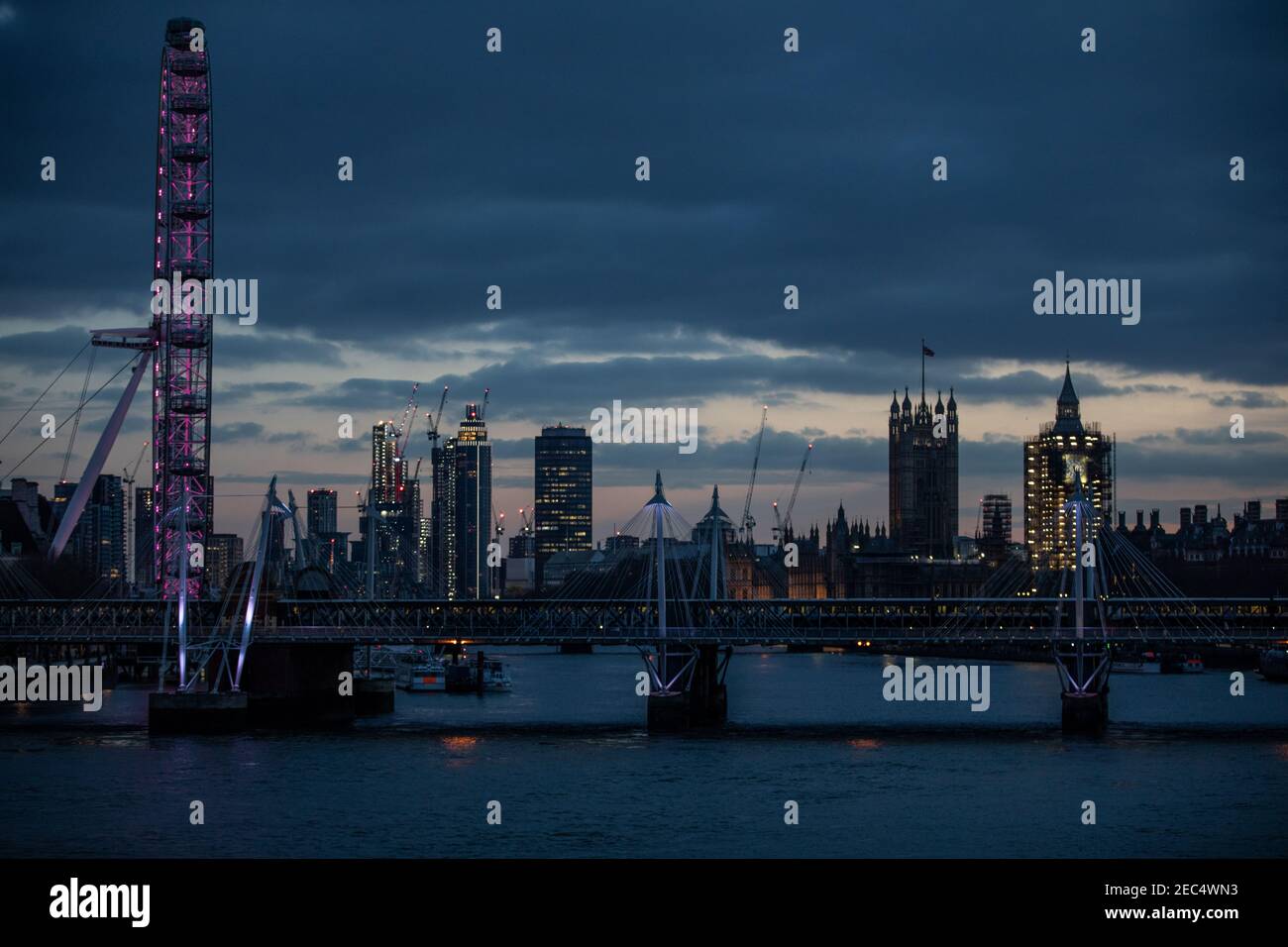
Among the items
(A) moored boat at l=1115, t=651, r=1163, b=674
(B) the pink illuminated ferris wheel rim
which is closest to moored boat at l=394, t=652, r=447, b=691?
(B) the pink illuminated ferris wheel rim

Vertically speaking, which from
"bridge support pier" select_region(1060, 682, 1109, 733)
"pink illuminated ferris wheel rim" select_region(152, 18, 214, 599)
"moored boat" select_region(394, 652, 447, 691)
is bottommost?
"moored boat" select_region(394, 652, 447, 691)

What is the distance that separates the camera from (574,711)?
91938 mm

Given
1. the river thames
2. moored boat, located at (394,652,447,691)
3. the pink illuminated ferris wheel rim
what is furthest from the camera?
moored boat, located at (394,652,447,691)

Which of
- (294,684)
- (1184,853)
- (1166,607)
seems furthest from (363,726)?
(1166,607)

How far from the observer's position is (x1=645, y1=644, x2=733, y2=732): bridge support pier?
7581 cm

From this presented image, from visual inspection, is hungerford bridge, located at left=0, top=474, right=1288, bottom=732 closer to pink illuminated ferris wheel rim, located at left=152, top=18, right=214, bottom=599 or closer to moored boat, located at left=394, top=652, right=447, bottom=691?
pink illuminated ferris wheel rim, located at left=152, top=18, right=214, bottom=599

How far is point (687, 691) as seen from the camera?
7762cm

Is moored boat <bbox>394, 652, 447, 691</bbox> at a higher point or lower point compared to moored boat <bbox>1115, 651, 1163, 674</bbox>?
higher

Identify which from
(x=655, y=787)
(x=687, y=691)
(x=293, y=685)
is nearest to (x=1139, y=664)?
(x=687, y=691)

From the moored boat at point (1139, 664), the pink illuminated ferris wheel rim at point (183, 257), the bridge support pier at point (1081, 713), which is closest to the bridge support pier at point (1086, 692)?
the bridge support pier at point (1081, 713)

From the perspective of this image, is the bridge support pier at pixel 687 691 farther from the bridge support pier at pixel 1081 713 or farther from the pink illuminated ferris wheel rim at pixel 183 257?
the pink illuminated ferris wheel rim at pixel 183 257

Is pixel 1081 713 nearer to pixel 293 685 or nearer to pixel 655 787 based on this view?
pixel 655 787
